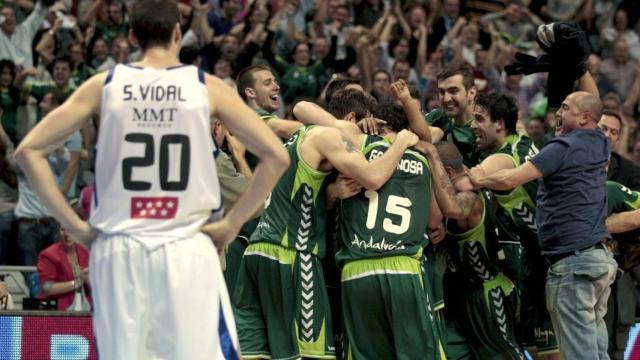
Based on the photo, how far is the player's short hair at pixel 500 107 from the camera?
10.1 m

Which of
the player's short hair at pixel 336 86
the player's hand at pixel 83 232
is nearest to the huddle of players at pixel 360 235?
the player's short hair at pixel 336 86

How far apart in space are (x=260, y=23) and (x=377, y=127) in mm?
8673

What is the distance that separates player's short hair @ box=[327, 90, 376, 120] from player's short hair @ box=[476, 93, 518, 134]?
1.10m

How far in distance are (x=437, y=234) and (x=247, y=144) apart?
3730 millimetres

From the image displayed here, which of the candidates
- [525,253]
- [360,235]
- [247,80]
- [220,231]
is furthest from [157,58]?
[525,253]

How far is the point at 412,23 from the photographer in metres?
19.4

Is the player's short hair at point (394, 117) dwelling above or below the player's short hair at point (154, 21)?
below

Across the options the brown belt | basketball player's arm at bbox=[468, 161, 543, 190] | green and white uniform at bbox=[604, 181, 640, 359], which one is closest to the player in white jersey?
basketball player's arm at bbox=[468, 161, 543, 190]

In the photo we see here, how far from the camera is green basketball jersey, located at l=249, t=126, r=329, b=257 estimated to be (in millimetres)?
9117

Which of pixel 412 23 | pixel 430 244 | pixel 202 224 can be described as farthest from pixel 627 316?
pixel 412 23

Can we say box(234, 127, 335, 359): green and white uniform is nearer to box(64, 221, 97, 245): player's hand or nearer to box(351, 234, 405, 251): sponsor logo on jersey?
box(351, 234, 405, 251): sponsor logo on jersey

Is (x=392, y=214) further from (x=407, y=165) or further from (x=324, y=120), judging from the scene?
(x=324, y=120)

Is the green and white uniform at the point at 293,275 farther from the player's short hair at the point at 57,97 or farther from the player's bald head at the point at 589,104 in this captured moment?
the player's short hair at the point at 57,97

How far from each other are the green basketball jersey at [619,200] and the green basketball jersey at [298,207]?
7.91 ft
